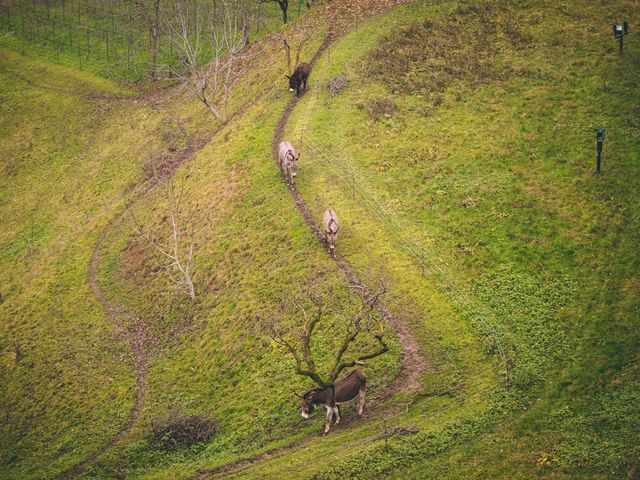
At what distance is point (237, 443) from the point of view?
26.3m

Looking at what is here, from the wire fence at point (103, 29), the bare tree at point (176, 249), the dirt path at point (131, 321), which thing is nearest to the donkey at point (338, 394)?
the dirt path at point (131, 321)

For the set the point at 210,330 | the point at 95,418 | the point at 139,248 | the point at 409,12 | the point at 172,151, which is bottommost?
the point at 95,418

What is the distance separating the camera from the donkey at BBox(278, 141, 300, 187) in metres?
38.8

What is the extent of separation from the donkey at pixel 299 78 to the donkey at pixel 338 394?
29805 millimetres

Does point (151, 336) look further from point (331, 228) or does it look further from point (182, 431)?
point (331, 228)

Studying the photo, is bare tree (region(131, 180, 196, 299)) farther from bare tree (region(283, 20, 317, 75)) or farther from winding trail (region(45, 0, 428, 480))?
bare tree (region(283, 20, 317, 75))

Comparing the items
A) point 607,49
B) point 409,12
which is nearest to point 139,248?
point 409,12

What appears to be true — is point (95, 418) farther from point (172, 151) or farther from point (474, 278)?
point (172, 151)

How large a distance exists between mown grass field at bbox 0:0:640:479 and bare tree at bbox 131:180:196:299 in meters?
0.54

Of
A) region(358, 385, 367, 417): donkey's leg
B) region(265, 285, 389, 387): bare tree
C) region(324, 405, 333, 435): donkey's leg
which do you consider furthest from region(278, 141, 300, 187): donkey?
region(324, 405, 333, 435): donkey's leg

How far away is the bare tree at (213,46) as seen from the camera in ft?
180

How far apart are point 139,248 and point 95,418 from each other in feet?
44.6

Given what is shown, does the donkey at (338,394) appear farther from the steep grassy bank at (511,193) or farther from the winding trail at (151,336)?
the steep grassy bank at (511,193)

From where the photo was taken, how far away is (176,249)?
3669cm
